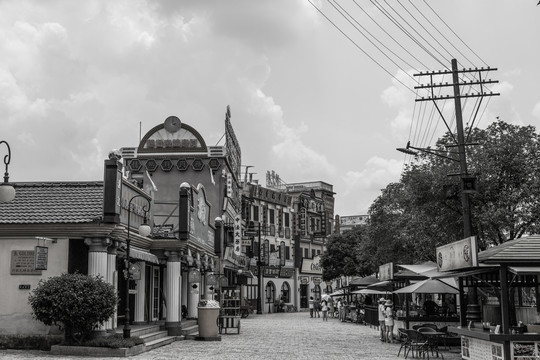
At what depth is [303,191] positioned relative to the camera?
267 ft

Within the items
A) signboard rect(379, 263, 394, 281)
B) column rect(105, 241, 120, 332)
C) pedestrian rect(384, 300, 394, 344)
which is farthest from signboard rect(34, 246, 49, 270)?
signboard rect(379, 263, 394, 281)

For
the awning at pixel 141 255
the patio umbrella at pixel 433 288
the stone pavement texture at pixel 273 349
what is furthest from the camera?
the patio umbrella at pixel 433 288

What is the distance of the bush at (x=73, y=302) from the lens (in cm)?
1792

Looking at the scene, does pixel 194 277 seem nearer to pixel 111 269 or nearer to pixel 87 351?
pixel 111 269

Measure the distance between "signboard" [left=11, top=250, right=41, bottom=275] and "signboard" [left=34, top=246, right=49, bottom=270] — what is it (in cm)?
72

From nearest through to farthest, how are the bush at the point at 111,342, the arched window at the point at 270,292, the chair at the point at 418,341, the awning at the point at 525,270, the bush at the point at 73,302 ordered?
the awning at the point at 525,270 < the bush at the point at 73,302 < the bush at the point at 111,342 < the chair at the point at 418,341 < the arched window at the point at 270,292

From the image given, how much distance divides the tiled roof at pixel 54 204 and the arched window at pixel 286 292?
52385 millimetres

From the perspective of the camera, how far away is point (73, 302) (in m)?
17.9

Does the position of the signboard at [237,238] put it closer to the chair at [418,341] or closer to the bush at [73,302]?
the chair at [418,341]

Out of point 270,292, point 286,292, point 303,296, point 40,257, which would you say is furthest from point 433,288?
point 303,296

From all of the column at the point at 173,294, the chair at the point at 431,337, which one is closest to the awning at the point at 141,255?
the column at the point at 173,294

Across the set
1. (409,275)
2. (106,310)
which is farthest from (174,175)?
(106,310)

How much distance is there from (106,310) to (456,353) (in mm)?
11341

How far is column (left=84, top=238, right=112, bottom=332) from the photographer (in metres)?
19.6
